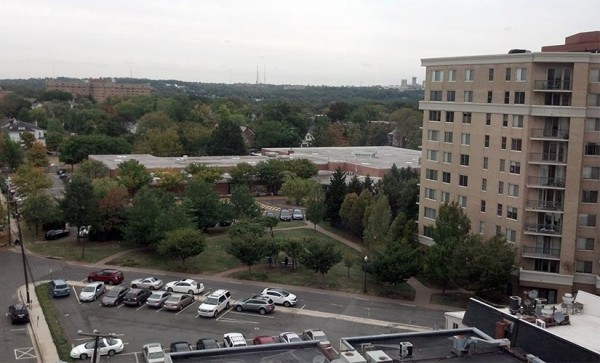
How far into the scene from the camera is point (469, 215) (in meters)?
40.7

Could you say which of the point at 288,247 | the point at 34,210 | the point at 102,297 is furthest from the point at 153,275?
the point at 34,210

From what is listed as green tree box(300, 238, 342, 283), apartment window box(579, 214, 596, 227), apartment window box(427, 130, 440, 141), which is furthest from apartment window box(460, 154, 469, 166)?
green tree box(300, 238, 342, 283)

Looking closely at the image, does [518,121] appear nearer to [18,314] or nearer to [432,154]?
[432,154]

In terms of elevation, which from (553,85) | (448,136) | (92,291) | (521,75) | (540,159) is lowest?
(92,291)

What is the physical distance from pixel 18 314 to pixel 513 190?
90.2 feet

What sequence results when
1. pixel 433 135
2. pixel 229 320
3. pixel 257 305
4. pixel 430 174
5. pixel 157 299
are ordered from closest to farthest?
pixel 229 320
pixel 257 305
pixel 157 299
pixel 433 135
pixel 430 174

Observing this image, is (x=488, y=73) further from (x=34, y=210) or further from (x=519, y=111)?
(x=34, y=210)

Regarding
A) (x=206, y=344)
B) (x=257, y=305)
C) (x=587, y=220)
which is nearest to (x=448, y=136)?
(x=587, y=220)

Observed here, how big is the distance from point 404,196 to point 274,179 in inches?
934

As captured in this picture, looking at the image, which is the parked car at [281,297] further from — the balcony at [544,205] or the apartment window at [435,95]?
the apartment window at [435,95]

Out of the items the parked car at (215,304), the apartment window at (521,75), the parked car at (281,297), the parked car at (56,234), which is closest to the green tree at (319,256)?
the parked car at (281,297)

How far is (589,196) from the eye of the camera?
119 feet

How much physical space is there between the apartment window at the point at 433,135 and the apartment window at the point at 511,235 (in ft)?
27.2

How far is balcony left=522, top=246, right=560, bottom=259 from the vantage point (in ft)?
120
